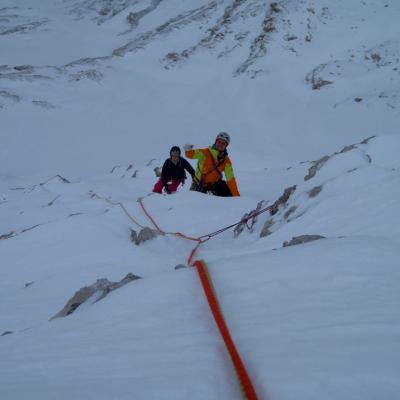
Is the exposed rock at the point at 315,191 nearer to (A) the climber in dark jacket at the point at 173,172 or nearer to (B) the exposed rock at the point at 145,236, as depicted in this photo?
(B) the exposed rock at the point at 145,236

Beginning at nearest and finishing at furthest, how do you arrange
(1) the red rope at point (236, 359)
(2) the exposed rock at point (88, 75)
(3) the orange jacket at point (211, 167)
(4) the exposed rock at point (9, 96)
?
(1) the red rope at point (236, 359) → (3) the orange jacket at point (211, 167) → (4) the exposed rock at point (9, 96) → (2) the exposed rock at point (88, 75)

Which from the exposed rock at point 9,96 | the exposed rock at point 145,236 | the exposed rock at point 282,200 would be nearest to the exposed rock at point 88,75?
the exposed rock at point 9,96

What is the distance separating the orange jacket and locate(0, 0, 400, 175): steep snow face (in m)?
5.53

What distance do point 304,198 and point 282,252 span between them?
206 cm

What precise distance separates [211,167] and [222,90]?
1520 cm

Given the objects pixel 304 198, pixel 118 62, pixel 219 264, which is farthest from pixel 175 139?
pixel 219 264

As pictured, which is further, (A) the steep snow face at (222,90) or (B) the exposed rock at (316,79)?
(B) the exposed rock at (316,79)

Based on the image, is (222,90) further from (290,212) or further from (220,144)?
(290,212)

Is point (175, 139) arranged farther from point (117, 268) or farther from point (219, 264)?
point (219, 264)

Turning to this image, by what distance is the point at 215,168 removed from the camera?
7.16m

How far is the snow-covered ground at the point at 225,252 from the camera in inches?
62.0

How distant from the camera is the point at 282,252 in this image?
2.87m

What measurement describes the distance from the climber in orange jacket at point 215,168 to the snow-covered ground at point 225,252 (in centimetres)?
48

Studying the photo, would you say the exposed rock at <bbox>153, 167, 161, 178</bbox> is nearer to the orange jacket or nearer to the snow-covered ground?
the snow-covered ground
